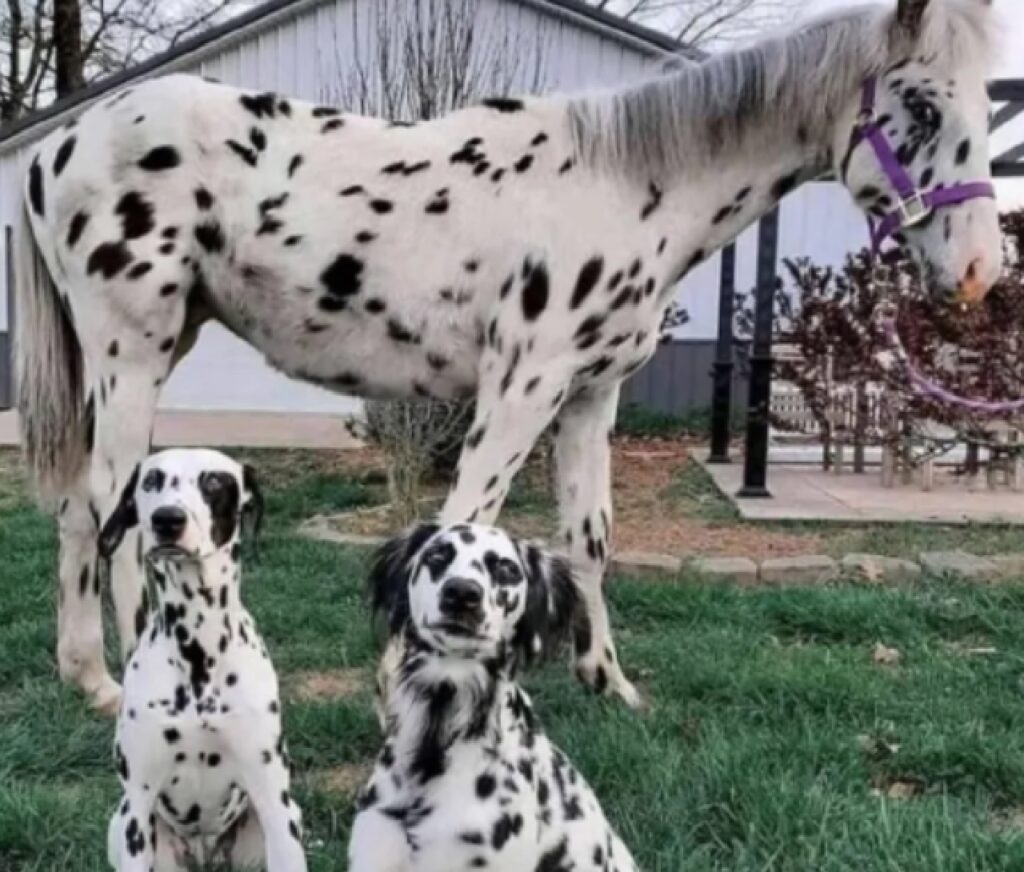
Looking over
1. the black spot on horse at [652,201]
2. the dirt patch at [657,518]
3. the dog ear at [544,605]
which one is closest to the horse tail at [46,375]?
the black spot on horse at [652,201]

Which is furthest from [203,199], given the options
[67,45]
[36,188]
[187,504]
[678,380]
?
[67,45]

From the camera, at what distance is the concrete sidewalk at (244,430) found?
10734 mm

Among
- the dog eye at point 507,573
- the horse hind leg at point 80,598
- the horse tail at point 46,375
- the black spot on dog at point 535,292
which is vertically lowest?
the horse hind leg at point 80,598

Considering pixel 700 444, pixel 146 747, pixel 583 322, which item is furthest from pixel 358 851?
pixel 700 444

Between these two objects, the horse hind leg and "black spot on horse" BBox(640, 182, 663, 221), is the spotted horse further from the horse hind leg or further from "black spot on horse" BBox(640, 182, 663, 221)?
the horse hind leg

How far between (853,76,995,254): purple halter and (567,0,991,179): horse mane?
0.20 ft

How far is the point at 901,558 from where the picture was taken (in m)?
5.87

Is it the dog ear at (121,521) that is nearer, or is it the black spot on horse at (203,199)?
the dog ear at (121,521)

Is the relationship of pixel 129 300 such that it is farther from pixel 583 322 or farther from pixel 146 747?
pixel 146 747

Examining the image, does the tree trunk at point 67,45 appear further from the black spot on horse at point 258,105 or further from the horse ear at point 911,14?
the horse ear at point 911,14

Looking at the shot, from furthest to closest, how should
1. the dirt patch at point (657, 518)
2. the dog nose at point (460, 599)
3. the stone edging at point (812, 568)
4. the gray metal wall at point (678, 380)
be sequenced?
1. the gray metal wall at point (678, 380)
2. the dirt patch at point (657, 518)
3. the stone edging at point (812, 568)
4. the dog nose at point (460, 599)

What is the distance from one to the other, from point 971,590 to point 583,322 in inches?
101

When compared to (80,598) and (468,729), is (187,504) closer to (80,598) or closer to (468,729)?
(468,729)

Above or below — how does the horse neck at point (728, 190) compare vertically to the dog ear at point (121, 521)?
above
